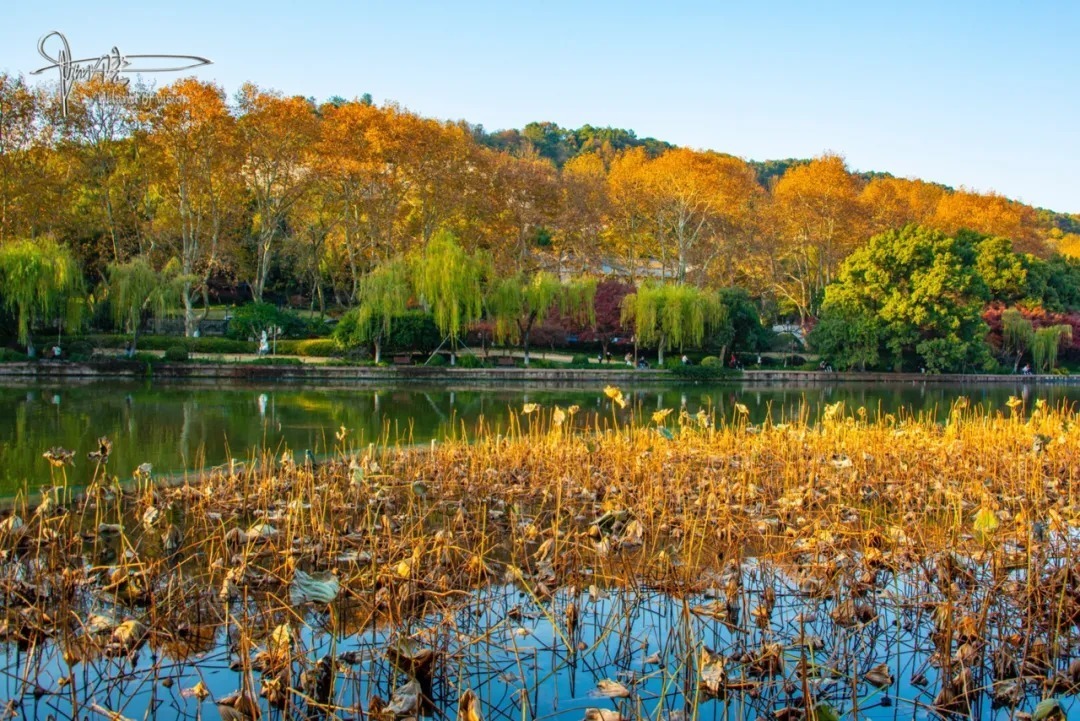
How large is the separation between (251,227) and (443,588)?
4330 centimetres

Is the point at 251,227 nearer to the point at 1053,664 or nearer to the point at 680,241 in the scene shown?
the point at 680,241

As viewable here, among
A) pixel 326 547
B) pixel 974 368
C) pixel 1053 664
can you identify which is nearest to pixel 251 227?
pixel 974 368

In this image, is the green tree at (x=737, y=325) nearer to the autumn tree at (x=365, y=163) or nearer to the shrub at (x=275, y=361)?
the autumn tree at (x=365, y=163)

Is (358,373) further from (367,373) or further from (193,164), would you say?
(193,164)

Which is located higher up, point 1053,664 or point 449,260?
point 449,260

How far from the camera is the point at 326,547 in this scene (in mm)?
6488

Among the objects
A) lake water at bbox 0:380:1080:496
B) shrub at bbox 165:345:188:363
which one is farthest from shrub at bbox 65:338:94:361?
lake water at bbox 0:380:1080:496

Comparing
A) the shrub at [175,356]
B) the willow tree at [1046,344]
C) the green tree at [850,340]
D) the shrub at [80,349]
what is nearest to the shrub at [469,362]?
the shrub at [175,356]

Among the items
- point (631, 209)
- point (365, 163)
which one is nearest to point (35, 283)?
point (365, 163)

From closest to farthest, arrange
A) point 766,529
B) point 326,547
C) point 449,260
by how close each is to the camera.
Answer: point 326,547 < point 766,529 < point 449,260

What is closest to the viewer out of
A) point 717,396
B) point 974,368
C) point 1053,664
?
point 1053,664

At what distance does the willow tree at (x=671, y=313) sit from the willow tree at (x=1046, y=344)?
16.4m

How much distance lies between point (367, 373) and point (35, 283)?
33.1 ft

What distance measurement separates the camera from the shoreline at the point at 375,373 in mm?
27719
